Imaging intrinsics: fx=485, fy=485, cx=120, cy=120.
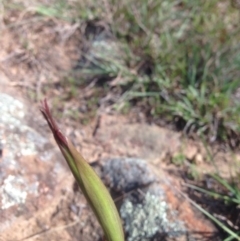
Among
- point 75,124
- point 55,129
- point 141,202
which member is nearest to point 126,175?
point 141,202

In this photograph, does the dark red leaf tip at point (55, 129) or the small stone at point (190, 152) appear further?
the small stone at point (190, 152)

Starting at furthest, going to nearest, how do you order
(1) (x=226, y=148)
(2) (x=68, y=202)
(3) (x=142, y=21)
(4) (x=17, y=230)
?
(3) (x=142, y=21), (1) (x=226, y=148), (2) (x=68, y=202), (4) (x=17, y=230)

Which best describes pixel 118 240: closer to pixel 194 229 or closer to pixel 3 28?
pixel 194 229

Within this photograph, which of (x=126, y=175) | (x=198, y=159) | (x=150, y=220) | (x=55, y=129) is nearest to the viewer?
(x=55, y=129)

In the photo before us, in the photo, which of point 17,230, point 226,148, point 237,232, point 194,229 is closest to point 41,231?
point 17,230

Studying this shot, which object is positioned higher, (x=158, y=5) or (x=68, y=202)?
(x=158, y=5)

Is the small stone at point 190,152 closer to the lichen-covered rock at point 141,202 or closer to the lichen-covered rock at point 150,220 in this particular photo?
the lichen-covered rock at point 141,202

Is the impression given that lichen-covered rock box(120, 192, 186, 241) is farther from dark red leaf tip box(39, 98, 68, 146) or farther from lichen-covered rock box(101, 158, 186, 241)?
dark red leaf tip box(39, 98, 68, 146)

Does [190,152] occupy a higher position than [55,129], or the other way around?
[55,129]

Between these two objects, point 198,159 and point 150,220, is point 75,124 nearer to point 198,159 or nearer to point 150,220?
point 198,159

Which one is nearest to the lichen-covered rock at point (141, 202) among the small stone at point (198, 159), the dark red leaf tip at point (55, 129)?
the small stone at point (198, 159)

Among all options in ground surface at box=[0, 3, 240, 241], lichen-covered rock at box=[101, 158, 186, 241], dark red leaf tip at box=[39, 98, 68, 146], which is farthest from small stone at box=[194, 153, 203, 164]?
dark red leaf tip at box=[39, 98, 68, 146]
